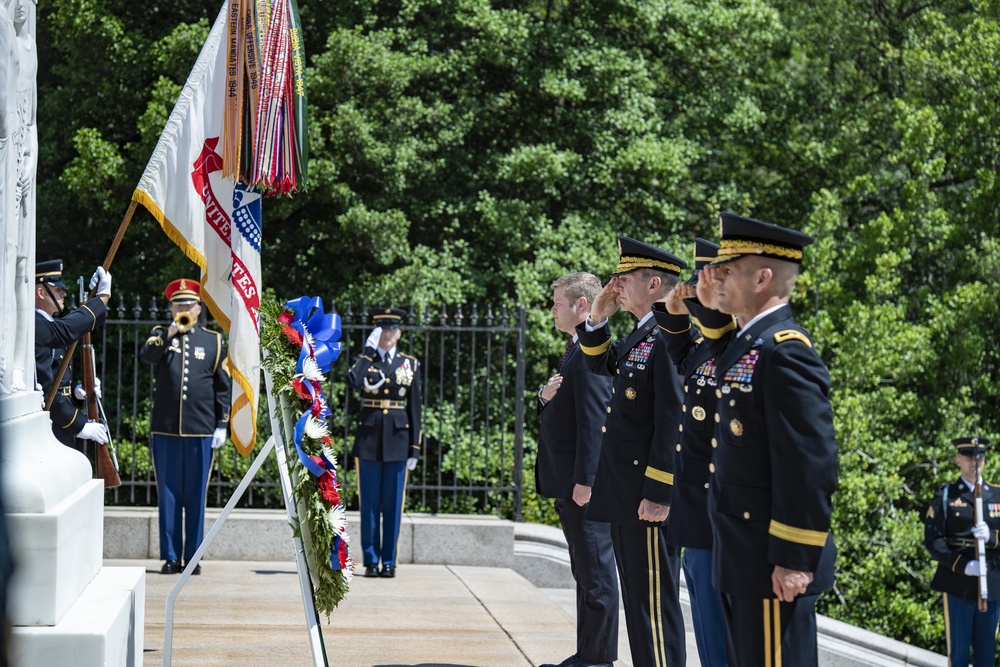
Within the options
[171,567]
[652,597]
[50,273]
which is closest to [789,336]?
[652,597]

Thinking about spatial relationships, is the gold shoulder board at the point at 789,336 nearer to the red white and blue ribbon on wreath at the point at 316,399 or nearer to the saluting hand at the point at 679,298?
the saluting hand at the point at 679,298

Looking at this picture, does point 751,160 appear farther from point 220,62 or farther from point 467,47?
point 220,62

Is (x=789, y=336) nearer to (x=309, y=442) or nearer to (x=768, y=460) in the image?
(x=768, y=460)

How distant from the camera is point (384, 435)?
8938 mm

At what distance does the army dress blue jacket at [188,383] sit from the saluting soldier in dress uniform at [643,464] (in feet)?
14.8

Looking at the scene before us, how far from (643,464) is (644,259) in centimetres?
86

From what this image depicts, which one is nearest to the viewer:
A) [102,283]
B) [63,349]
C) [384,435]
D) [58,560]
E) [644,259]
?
[58,560]

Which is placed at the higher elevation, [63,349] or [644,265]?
[644,265]

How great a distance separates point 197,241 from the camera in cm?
605

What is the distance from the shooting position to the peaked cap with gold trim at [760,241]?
3.50m

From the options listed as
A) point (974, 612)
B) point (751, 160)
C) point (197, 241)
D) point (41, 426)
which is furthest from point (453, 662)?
point (751, 160)

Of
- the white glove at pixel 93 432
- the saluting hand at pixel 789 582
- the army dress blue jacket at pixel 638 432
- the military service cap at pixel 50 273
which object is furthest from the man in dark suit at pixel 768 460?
the white glove at pixel 93 432

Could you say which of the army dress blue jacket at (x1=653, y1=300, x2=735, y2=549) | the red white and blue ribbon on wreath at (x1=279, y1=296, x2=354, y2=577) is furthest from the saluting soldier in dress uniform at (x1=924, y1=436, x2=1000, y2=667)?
the red white and blue ribbon on wreath at (x1=279, y1=296, x2=354, y2=577)

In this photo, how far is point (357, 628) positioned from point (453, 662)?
1002 millimetres
